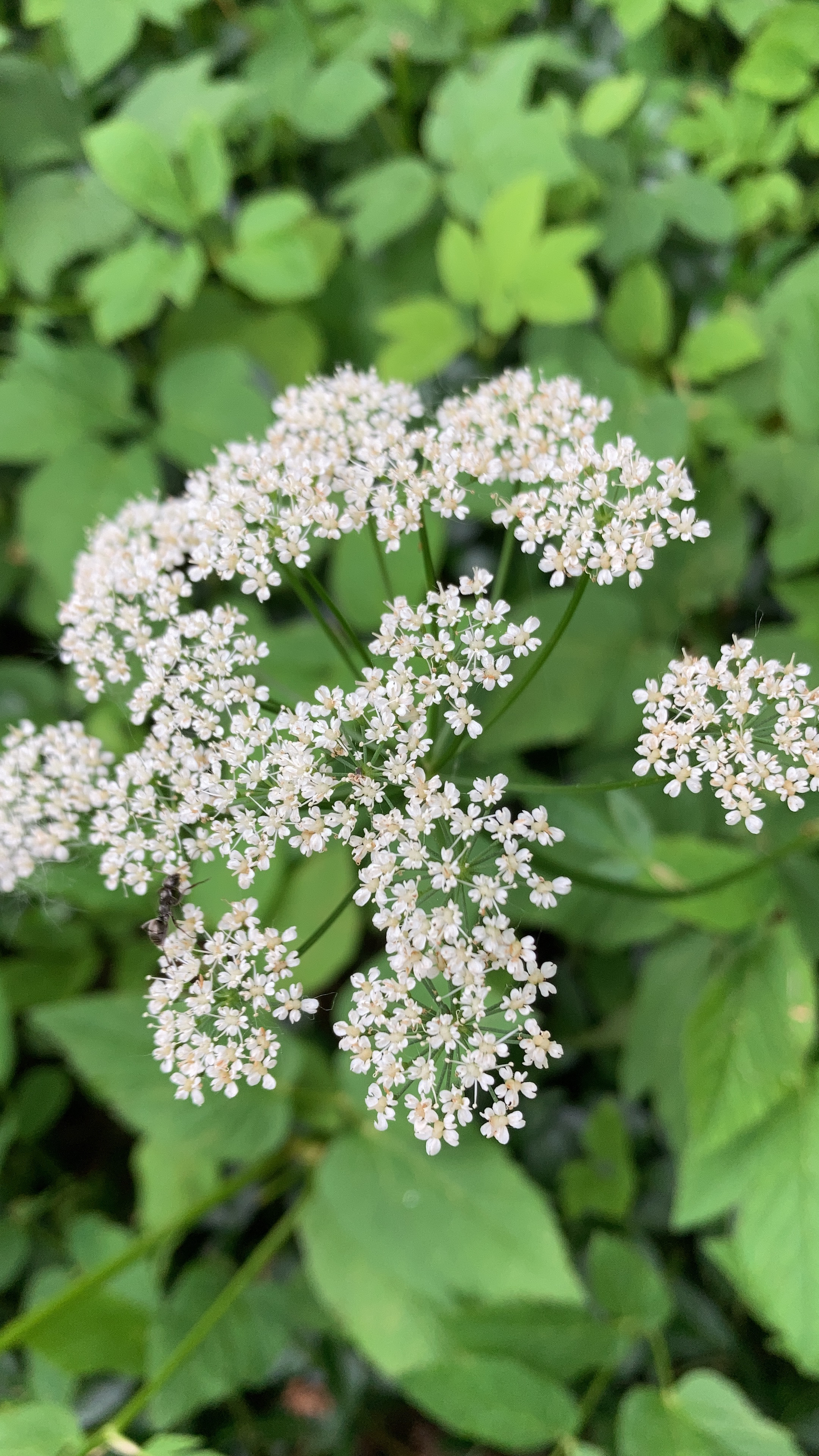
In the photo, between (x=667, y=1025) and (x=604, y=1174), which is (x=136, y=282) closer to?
(x=667, y=1025)

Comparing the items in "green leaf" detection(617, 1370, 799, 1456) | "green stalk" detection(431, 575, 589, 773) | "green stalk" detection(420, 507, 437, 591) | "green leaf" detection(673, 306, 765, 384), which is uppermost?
"green leaf" detection(673, 306, 765, 384)

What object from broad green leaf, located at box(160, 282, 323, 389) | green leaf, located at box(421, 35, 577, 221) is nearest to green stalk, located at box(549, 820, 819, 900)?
broad green leaf, located at box(160, 282, 323, 389)

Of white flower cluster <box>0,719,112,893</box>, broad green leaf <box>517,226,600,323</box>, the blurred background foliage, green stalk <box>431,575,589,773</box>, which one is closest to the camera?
green stalk <box>431,575,589,773</box>

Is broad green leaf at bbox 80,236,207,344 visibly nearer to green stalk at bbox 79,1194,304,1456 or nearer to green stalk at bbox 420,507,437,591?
green stalk at bbox 420,507,437,591

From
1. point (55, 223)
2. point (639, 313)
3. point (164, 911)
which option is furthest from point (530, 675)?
point (55, 223)

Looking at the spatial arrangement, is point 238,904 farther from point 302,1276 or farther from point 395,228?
point 395,228

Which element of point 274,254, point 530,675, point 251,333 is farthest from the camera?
point 251,333

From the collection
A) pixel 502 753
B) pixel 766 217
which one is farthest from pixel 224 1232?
pixel 766 217
